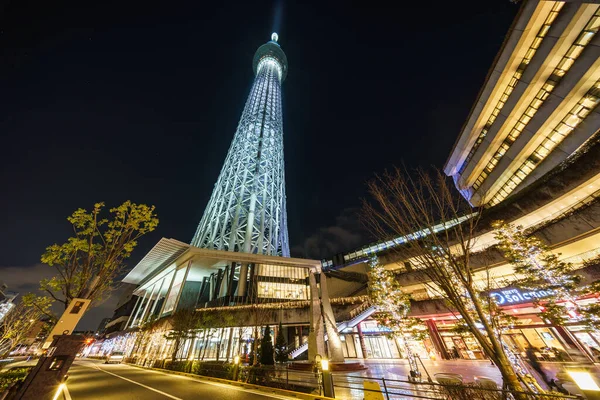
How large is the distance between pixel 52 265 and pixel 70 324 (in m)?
2.53

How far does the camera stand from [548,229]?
19.7 m

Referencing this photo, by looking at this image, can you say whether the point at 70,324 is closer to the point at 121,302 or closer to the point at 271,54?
the point at 121,302

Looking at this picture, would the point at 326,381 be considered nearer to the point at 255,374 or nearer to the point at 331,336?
the point at 255,374

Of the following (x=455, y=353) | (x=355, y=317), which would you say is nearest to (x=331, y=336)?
(x=355, y=317)

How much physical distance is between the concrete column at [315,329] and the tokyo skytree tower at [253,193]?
13.9 m

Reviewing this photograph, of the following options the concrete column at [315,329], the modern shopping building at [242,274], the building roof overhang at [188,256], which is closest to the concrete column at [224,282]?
the modern shopping building at [242,274]

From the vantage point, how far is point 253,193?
40.2 metres

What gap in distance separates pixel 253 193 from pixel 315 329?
2610 centimetres

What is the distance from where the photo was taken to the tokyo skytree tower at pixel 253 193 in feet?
119

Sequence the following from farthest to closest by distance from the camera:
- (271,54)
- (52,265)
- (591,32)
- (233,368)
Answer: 1. (271,54)
2. (591,32)
3. (233,368)
4. (52,265)

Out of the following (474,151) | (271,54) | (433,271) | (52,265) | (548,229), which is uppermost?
(271,54)

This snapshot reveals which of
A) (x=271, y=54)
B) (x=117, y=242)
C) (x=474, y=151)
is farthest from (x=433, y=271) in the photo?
(x=271, y=54)

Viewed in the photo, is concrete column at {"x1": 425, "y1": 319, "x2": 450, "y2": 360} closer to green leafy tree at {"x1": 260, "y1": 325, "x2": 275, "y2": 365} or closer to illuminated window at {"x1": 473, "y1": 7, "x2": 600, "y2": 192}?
green leafy tree at {"x1": 260, "y1": 325, "x2": 275, "y2": 365}

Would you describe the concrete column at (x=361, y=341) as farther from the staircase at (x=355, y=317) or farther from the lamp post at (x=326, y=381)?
the lamp post at (x=326, y=381)
